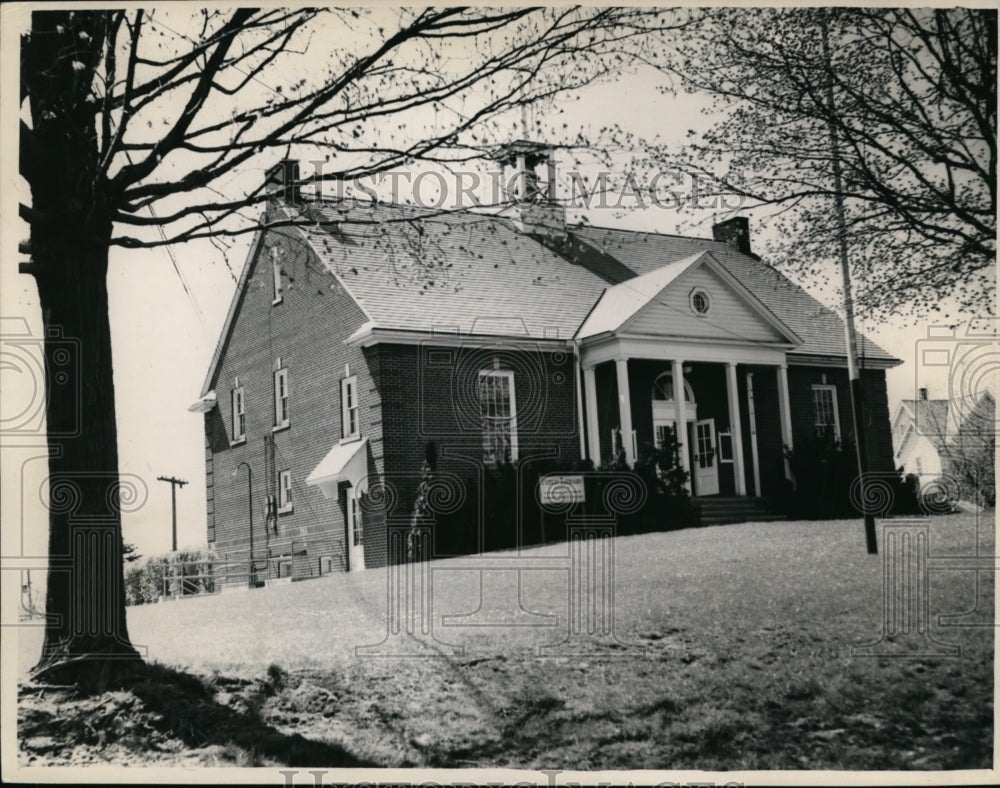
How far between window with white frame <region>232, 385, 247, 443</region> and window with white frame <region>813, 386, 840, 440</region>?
683cm

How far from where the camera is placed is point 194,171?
9.19m

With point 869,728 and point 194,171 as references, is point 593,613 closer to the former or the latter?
point 869,728

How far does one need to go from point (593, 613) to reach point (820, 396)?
5.99m

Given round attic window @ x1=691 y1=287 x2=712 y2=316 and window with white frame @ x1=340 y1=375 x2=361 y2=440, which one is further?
round attic window @ x1=691 y1=287 x2=712 y2=316

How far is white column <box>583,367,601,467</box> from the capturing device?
42.5 ft

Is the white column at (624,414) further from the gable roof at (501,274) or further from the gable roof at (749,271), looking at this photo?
the gable roof at (749,271)

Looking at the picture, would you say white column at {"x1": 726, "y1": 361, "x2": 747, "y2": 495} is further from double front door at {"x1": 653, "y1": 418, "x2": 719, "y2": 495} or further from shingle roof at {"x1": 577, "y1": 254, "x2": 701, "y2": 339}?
shingle roof at {"x1": 577, "y1": 254, "x2": 701, "y2": 339}

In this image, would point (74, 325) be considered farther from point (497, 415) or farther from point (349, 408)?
point (497, 415)

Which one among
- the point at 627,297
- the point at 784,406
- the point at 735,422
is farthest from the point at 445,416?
the point at 784,406

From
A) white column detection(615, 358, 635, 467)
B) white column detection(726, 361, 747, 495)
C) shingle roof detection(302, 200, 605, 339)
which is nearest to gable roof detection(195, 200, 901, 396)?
shingle roof detection(302, 200, 605, 339)

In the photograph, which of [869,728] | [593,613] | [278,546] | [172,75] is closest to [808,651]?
[869,728]

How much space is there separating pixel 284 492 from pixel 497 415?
2.50 meters

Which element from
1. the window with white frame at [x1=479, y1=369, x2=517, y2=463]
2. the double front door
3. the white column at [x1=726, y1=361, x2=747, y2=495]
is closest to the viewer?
the window with white frame at [x1=479, y1=369, x2=517, y2=463]

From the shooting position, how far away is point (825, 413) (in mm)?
13344
